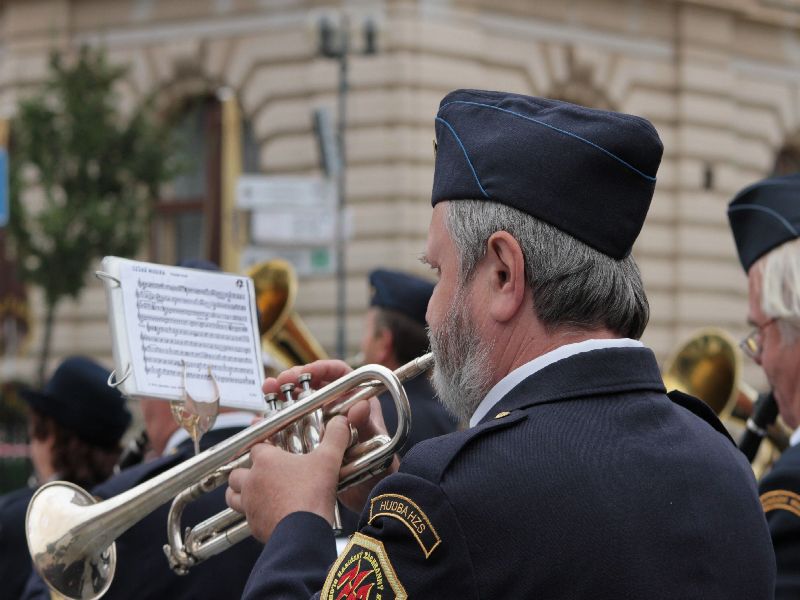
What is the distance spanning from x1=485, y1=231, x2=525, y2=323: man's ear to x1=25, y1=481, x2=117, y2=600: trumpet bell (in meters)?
1.15

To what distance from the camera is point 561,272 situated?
221 cm

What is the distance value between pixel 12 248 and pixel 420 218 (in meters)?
5.09

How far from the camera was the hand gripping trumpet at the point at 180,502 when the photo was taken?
270 centimetres

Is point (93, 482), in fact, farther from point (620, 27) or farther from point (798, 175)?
point (620, 27)

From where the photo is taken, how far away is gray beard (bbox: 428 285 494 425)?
90.3 inches

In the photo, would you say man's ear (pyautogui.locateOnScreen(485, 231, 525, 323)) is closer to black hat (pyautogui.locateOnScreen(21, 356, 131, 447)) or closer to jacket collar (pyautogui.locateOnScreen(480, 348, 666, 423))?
jacket collar (pyautogui.locateOnScreen(480, 348, 666, 423))

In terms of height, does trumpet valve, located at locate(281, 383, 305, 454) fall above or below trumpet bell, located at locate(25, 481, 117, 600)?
above

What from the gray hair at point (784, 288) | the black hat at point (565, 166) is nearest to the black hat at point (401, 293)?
the gray hair at point (784, 288)

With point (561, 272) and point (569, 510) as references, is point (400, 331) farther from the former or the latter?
point (569, 510)

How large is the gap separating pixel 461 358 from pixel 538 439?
0.95 ft

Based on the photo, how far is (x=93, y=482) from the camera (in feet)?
15.8

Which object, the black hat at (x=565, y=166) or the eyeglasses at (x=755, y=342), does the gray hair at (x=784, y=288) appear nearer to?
the eyeglasses at (x=755, y=342)

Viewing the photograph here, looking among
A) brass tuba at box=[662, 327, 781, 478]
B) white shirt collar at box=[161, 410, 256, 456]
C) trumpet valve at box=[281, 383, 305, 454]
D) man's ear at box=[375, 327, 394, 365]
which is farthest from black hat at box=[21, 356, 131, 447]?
brass tuba at box=[662, 327, 781, 478]

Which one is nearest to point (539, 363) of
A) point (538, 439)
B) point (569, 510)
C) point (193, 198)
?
point (538, 439)
